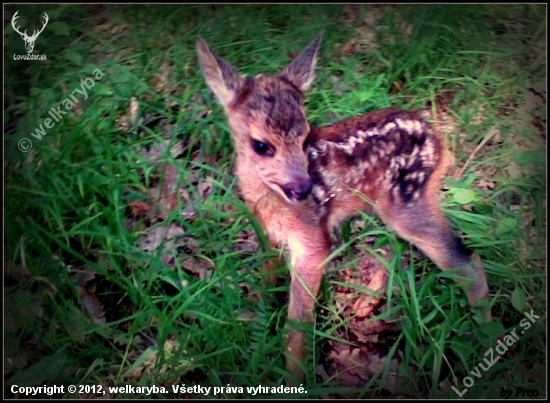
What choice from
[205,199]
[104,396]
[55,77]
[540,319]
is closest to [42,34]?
[55,77]

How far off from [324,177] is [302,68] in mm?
397

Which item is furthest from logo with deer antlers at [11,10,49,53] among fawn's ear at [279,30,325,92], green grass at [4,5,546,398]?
fawn's ear at [279,30,325,92]

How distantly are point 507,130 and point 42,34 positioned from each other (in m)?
1.91

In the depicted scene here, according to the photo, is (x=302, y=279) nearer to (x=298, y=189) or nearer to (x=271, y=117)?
(x=298, y=189)

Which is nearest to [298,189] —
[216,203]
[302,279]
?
[302,279]

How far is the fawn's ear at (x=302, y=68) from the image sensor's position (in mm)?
2307

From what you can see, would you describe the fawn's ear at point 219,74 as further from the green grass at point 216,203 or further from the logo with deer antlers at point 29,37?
the logo with deer antlers at point 29,37

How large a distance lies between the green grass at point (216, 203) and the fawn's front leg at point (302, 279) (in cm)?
5

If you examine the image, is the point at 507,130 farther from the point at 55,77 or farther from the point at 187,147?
the point at 55,77

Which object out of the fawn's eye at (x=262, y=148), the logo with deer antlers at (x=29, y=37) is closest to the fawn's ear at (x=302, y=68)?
the fawn's eye at (x=262, y=148)

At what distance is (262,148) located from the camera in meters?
2.19

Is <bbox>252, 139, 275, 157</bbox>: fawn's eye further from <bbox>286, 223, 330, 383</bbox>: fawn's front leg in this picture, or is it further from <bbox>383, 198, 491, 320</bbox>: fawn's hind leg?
<bbox>383, 198, 491, 320</bbox>: fawn's hind leg

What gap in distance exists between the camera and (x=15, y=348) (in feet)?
7.25

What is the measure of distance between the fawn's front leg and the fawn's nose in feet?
0.63
